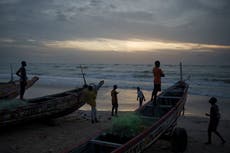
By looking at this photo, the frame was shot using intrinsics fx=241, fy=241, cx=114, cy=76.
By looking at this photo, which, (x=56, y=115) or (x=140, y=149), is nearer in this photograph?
(x=140, y=149)

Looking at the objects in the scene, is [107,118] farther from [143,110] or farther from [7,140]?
[7,140]

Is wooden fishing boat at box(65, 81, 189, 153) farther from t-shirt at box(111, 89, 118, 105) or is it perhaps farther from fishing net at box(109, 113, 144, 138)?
t-shirt at box(111, 89, 118, 105)

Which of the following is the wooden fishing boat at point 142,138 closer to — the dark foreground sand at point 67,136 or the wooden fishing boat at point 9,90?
the dark foreground sand at point 67,136

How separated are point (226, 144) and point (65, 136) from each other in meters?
5.76

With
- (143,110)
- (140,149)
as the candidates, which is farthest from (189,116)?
(140,149)

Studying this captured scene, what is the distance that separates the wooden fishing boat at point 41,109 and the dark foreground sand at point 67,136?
596 mm

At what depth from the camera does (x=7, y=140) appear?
8336mm

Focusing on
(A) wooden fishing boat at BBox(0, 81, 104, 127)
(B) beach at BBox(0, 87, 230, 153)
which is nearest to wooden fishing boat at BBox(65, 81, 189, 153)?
(B) beach at BBox(0, 87, 230, 153)

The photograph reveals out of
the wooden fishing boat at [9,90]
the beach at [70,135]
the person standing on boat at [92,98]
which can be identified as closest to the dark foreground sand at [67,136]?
the beach at [70,135]

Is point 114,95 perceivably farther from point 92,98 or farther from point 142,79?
point 142,79

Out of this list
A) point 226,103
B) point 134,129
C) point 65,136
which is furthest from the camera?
point 226,103

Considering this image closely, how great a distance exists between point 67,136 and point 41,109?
1.52 meters

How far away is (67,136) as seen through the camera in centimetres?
908

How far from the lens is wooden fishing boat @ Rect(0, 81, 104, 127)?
8305 mm
